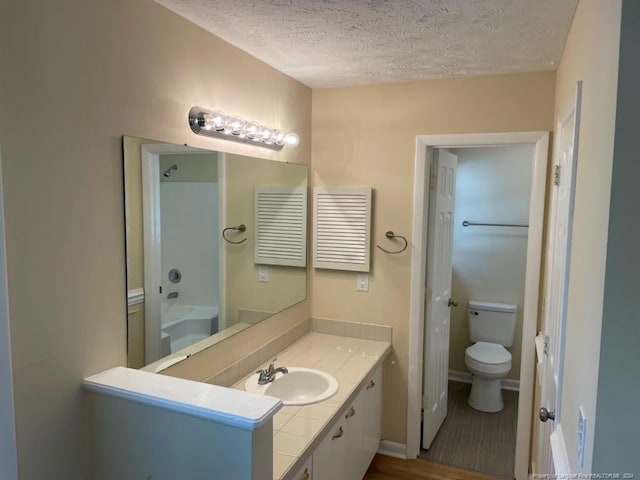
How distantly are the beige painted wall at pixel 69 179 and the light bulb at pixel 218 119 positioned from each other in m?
0.16

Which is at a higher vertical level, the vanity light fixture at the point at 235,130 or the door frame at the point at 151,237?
the vanity light fixture at the point at 235,130

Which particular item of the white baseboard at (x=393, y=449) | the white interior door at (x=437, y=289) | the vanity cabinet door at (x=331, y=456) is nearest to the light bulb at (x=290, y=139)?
the white interior door at (x=437, y=289)

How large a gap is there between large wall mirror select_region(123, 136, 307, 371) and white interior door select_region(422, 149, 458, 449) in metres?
0.89

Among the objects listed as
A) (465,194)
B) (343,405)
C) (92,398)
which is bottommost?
(343,405)

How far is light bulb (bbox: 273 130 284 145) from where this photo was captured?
2.50 metres

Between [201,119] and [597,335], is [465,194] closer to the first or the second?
[201,119]

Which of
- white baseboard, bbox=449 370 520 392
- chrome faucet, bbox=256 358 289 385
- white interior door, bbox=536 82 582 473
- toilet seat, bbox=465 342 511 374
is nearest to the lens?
white interior door, bbox=536 82 582 473

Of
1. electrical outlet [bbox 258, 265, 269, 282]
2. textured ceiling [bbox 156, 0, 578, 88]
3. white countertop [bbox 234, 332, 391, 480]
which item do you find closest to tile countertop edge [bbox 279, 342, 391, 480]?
white countertop [bbox 234, 332, 391, 480]

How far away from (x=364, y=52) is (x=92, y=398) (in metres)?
1.91

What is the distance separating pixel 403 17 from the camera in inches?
71.1

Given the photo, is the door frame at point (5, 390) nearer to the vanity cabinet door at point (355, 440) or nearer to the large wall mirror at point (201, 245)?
the large wall mirror at point (201, 245)

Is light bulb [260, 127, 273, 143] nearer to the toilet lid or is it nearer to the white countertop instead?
the white countertop

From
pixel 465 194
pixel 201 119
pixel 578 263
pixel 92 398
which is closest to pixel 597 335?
pixel 578 263

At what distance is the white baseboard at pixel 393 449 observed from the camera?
3.00m
